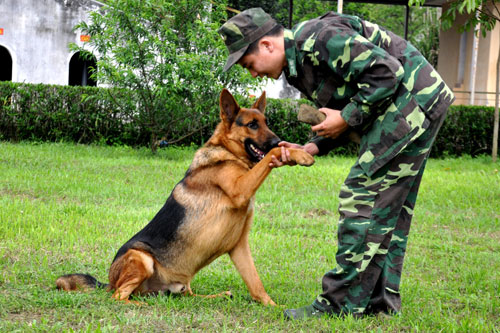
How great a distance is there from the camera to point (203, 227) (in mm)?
4234

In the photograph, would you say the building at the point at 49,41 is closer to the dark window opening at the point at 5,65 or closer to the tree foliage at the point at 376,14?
the dark window opening at the point at 5,65

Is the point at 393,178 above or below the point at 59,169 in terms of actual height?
above

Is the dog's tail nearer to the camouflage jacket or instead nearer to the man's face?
the man's face

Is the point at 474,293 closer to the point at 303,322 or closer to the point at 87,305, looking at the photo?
the point at 303,322

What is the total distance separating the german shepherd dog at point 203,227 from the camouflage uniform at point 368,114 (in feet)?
2.61

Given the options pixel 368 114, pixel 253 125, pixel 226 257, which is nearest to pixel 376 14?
pixel 226 257

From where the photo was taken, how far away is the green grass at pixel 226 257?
374cm

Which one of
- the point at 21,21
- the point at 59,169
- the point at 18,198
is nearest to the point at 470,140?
the point at 59,169

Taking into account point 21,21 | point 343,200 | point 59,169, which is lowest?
point 59,169

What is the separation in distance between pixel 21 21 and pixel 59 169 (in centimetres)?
1028

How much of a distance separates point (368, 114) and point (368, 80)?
0.20 m

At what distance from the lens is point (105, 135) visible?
45.7 feet

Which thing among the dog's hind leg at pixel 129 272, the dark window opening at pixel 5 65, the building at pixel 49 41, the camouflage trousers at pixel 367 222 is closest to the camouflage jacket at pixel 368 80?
the camouflage trousers at pixel 367 222

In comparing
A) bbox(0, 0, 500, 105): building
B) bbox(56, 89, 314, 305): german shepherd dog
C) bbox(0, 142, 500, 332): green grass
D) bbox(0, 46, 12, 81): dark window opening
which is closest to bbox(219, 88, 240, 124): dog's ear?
bbox(56, 89, 314, 305): german shepherd dog
